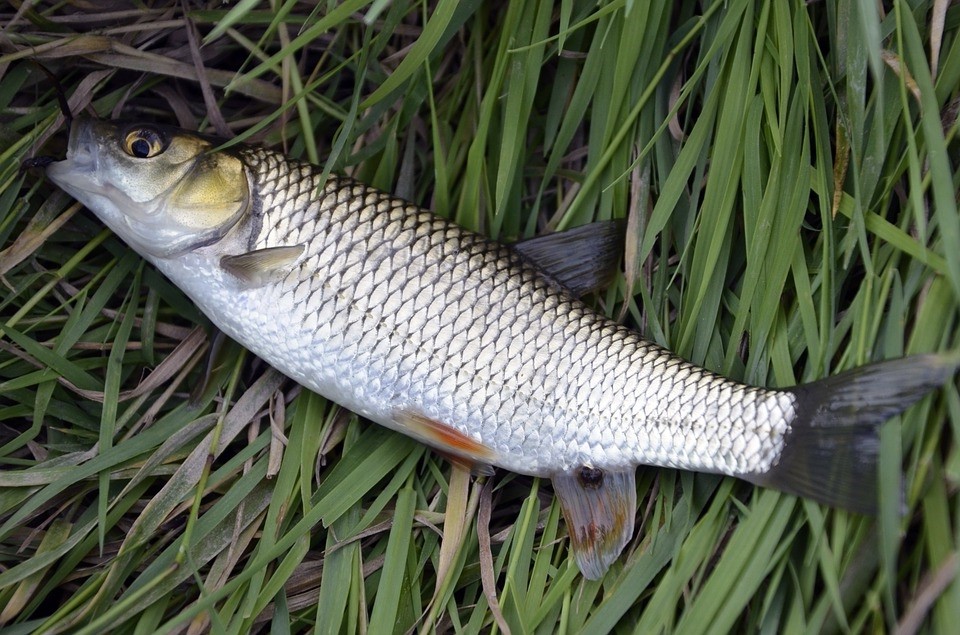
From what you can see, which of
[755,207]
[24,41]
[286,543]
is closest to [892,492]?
[755,207]

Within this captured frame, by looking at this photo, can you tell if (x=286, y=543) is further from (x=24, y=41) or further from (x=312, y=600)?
(x=24, y=41)

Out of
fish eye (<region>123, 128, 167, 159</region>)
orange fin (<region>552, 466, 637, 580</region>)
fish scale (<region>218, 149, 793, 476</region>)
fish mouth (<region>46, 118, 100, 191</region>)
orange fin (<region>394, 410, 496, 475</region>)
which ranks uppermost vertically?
fish eye (<region>123, 128, 167, 159</region>)

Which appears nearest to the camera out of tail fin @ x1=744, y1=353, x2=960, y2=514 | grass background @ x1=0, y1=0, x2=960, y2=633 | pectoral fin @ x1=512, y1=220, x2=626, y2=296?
tail fin @ x1=744, y1=353, x2=960, y2=514

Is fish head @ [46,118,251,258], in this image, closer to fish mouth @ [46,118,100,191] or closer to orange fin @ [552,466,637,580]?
fish mouth @ [46,118,100,191]

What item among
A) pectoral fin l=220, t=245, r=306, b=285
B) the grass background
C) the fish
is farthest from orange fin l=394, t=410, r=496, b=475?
pectoral fin l=220, t=245, r=306, b=285

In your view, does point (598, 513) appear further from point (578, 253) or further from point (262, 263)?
point (262, 263)
